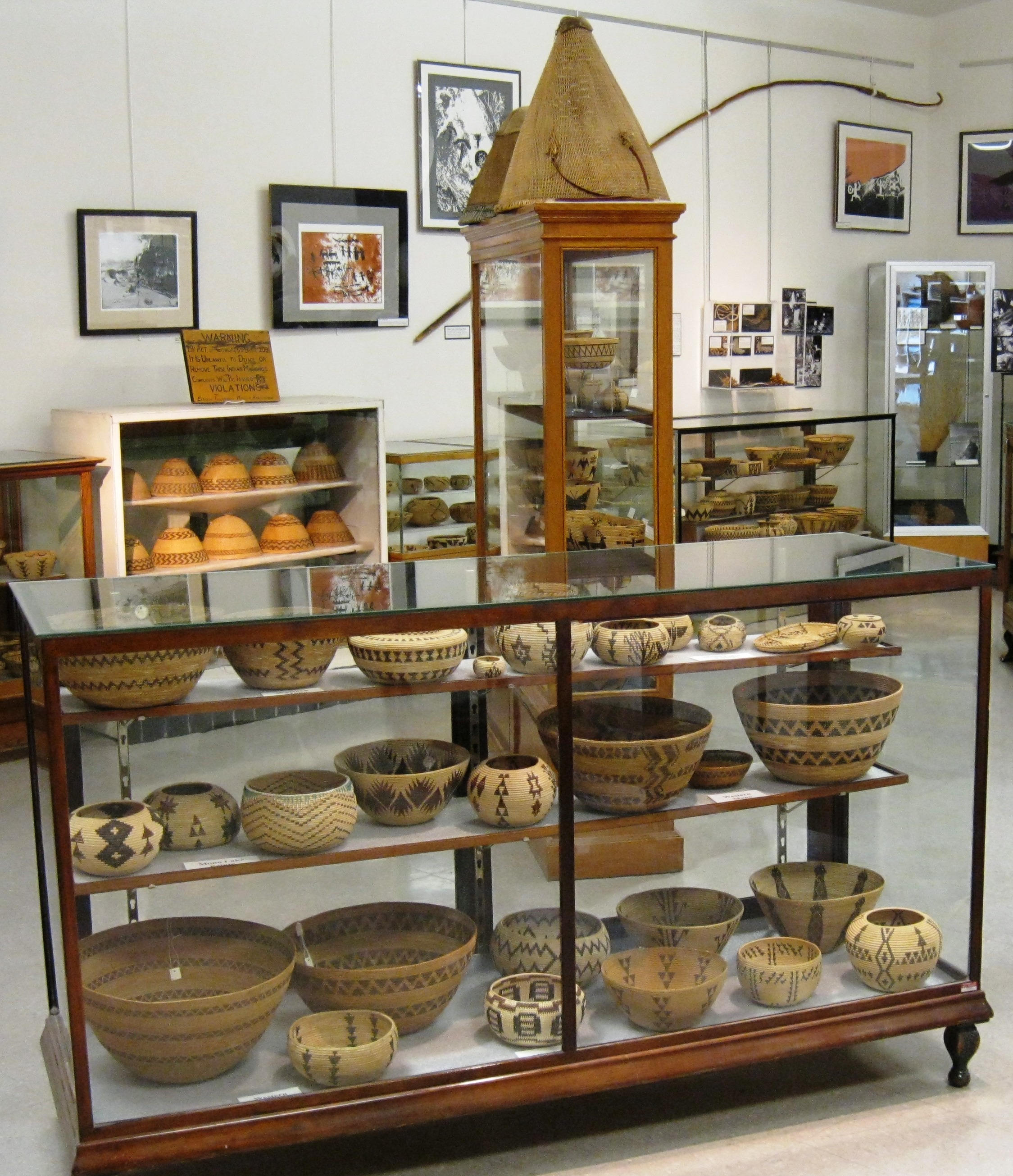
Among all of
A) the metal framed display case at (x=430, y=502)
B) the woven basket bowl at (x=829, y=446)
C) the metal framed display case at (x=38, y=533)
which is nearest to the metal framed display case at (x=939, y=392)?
the woven basket bowl at (x=829, y=446)

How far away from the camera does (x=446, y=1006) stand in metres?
2.76

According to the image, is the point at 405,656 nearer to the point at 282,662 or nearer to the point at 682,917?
the point at 282,662

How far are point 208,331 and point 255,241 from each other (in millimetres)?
734

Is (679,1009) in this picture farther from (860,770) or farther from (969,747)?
(969,747)

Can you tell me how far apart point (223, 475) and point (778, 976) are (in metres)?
3.55

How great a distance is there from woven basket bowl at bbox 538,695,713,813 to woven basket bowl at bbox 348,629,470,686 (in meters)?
0.24

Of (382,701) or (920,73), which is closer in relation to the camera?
(382,701)

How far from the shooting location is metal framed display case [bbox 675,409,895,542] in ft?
23.5

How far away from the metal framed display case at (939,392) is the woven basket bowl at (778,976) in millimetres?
5874

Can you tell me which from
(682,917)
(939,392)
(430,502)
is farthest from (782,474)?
(682,917)

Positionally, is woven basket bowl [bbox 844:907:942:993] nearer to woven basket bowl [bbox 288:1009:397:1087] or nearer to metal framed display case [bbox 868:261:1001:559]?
woven basket bowl [bbox 288:1009:397:1087]

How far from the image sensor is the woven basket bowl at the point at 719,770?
2871 mm

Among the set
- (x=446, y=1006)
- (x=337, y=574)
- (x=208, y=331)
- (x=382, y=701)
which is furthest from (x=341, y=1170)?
(x=208, y=331)

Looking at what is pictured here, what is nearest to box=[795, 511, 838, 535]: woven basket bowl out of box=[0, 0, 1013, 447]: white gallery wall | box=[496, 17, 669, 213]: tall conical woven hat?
box=[0, 0, 1013, 447]: white gallery wall
